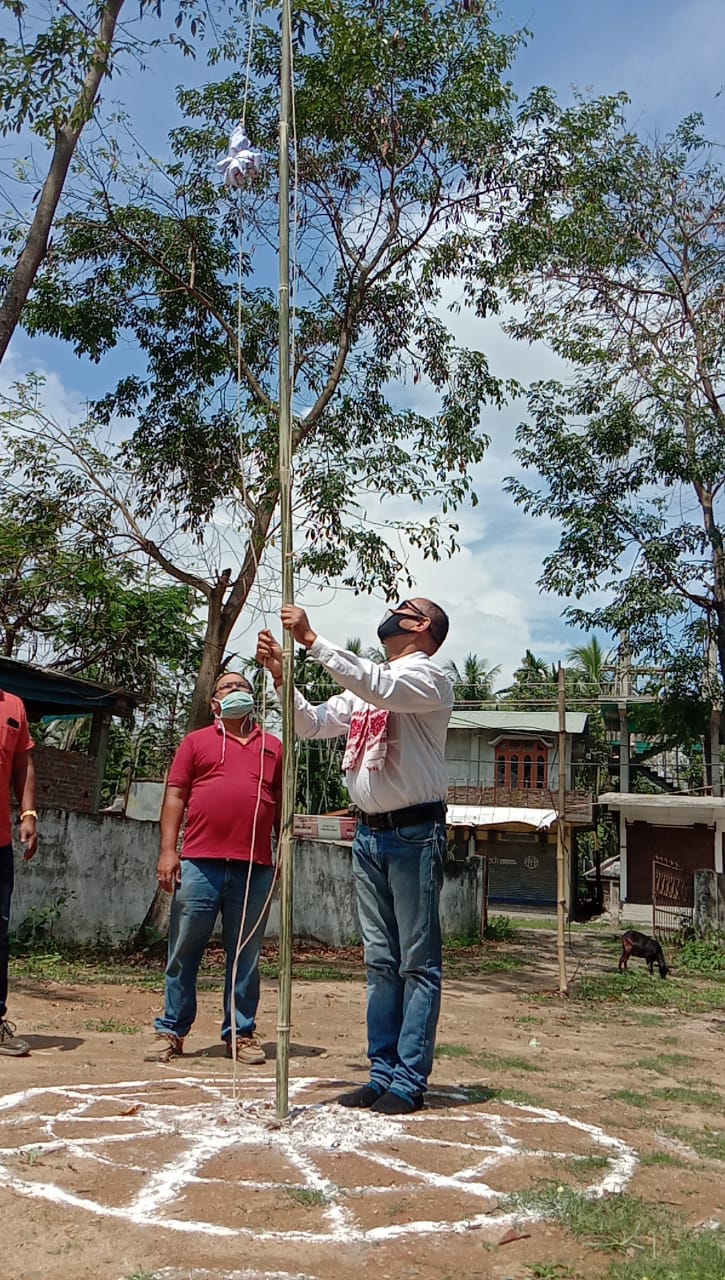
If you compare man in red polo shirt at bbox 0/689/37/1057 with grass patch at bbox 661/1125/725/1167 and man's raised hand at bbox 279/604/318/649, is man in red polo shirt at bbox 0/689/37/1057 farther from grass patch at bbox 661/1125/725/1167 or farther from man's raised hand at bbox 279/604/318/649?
grass patch at bbox 661/1125/725/1167

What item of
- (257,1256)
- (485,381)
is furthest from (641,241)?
(257,1256)

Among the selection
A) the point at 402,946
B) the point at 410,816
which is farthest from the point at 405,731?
the point at 402,946

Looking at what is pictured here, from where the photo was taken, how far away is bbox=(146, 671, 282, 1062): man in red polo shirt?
201 inches

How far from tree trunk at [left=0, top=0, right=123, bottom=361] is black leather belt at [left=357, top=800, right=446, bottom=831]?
18.8 feet

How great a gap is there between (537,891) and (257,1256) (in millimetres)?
34412

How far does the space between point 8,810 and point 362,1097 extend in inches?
90.1

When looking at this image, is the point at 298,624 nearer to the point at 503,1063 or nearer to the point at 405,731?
the point at 405,731

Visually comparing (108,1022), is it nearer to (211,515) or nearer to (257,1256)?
(257,1256)

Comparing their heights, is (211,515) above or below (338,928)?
above

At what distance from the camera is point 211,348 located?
1224 cm

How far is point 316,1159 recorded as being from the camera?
3.36 metres

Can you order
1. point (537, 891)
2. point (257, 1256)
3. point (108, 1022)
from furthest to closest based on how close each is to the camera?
point (537, 891) → point (108, 1022) → point (257, 1256)

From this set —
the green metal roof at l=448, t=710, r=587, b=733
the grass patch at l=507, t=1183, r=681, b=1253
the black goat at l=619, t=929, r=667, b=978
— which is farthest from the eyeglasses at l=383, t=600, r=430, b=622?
the green metal roof at l=448, t=710, r=587, b=733

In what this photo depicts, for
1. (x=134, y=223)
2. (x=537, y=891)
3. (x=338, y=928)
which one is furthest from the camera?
(x=537, y=891)
